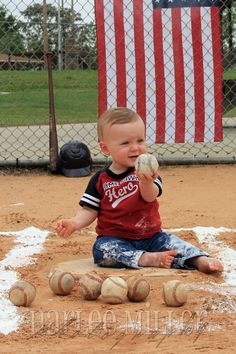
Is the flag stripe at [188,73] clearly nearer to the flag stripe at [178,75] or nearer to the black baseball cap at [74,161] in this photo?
the flag stripe at [178,75]

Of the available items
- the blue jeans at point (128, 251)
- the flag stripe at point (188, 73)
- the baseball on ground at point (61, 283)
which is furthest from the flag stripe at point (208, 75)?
the baseball on ground at point (61, 283)

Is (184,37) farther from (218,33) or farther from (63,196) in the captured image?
(63,196)

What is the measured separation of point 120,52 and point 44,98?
43.1 ft

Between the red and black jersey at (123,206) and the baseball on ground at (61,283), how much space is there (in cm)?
69

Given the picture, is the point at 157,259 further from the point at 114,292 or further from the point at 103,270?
the point at 114,292

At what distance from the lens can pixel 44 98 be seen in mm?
20281

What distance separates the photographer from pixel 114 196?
4254 mm

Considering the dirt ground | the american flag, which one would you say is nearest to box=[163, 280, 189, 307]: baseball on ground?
the dirt ground

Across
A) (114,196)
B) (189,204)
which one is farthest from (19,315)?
(189,204)

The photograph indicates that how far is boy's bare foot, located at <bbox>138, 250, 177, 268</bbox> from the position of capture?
4.03m

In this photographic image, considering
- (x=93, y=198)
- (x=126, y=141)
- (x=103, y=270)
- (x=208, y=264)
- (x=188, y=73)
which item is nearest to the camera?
(x=208, y=264)

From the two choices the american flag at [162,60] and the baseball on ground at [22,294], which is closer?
the baseball on ground at [22,294]

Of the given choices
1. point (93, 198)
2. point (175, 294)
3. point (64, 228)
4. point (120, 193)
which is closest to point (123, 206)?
point (120, 193)

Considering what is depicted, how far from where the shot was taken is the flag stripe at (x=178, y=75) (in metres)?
7.36
